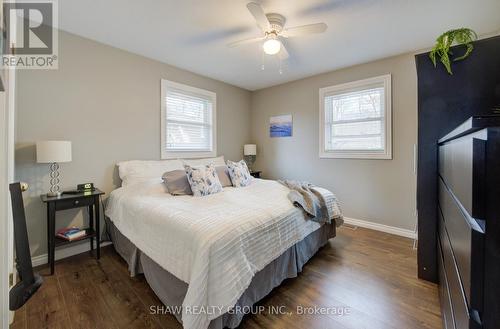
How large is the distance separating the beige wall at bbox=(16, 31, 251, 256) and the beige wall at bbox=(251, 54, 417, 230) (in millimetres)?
2077

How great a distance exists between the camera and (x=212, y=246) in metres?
1.29

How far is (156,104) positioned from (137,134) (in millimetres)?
556

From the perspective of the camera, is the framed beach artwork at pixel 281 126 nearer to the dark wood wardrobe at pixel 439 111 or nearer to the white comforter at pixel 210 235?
the white comforter at pixel 210 235

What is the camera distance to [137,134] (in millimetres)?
3098

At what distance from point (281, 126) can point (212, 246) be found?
11.4 ft

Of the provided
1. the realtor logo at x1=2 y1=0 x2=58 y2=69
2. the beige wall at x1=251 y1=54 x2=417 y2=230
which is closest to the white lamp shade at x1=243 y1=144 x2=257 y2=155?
the beige wall at x1=251 y1=54 x2=417 y2=230

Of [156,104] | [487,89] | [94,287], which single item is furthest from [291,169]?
[94,287]

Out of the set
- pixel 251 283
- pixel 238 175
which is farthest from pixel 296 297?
pixel 238 175

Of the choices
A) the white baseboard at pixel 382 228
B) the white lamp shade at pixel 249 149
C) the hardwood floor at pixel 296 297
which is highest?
the white lamp shade at pixel 249 149

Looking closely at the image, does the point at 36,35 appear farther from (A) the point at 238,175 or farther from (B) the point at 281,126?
(B) the point at 281,126

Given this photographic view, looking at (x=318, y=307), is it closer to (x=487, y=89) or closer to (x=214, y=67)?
(x=487, y=89)

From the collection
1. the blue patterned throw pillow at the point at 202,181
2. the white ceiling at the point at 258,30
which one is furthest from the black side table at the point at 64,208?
the white ceiling at the point at 258,30

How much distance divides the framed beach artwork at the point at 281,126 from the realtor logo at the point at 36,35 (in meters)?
3.42

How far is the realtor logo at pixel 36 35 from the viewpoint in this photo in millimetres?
2092
